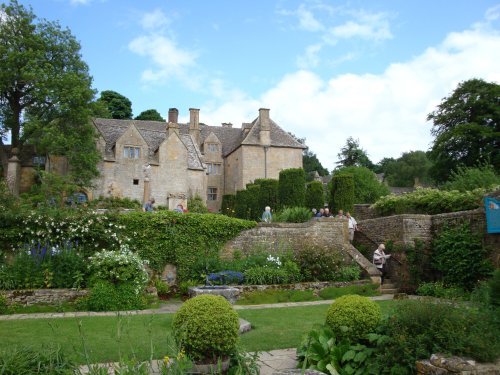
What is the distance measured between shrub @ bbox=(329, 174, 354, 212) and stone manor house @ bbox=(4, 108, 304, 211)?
50.9 ft

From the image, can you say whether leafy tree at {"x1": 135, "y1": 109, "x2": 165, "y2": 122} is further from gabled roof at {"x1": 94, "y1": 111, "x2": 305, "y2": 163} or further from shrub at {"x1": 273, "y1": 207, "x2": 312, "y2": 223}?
shrub at {"x1": 273, "y1": 207, "x2": 312, "y2": 223}

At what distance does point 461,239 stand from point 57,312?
11.7m

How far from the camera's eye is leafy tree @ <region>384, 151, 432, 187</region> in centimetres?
6969

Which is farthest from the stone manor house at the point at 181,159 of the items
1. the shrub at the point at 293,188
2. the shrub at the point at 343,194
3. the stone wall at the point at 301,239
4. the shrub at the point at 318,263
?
the shrub at the point at 318,263

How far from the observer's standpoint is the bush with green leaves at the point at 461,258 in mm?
12492

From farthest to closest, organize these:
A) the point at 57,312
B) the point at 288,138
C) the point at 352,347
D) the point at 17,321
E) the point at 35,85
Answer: the point at 288,138 < the point at 35,85 < the point at 57,312 < the point at 17,321 < the point at 352,347

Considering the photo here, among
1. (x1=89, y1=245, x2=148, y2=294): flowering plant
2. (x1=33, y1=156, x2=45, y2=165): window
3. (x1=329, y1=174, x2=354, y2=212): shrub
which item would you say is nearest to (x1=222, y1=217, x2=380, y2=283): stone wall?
(x1=89, y1=245, x2=148, y2=294): flowering plant

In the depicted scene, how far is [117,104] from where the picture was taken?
201 ft

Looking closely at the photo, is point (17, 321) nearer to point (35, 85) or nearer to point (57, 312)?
point (57, 312)

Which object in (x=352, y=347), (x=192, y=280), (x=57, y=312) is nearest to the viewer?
(x=352, y=347)

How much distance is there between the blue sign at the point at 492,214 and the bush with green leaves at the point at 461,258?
1.95 ft

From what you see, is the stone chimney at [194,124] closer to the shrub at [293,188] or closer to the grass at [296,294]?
the shrub at [293,188]

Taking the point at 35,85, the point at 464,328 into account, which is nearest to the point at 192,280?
the point at 464,328

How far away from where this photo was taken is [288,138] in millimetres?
46688
